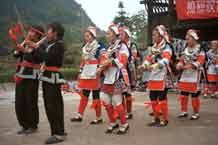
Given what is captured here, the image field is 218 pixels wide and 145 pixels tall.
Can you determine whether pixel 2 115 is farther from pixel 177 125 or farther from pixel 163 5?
pixel 163 5

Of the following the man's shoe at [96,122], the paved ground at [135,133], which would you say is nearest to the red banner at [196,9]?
the paved ground at [135,133]

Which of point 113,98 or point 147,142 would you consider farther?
point 113,98

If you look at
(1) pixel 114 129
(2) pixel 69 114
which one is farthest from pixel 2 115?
(1) pixel 114 129

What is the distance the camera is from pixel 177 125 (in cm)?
715

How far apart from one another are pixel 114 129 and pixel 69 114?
7.19 feet

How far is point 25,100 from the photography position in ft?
21.4

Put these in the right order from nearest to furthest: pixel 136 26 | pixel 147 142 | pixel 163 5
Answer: pixel 147 142 → pixel 163 5 → pixel 136 26

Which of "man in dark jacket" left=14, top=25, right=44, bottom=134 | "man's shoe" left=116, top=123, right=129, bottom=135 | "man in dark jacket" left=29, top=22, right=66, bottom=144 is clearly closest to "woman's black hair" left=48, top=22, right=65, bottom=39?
"man in dark jacket" left=29, top=22, right=66, bottom=144

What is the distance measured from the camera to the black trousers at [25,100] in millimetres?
6516

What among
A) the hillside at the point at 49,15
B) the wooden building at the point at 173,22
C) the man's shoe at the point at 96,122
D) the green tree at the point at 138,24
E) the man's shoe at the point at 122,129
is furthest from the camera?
the hillside at the point at 49,15

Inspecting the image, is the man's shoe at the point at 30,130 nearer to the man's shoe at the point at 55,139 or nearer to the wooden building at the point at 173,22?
the man's shoe at the point at 55,139

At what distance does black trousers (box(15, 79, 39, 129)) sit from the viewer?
652 centimetres

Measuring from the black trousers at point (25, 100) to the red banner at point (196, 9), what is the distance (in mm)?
7115

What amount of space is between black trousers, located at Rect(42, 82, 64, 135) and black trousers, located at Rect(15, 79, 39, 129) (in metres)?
0.66
